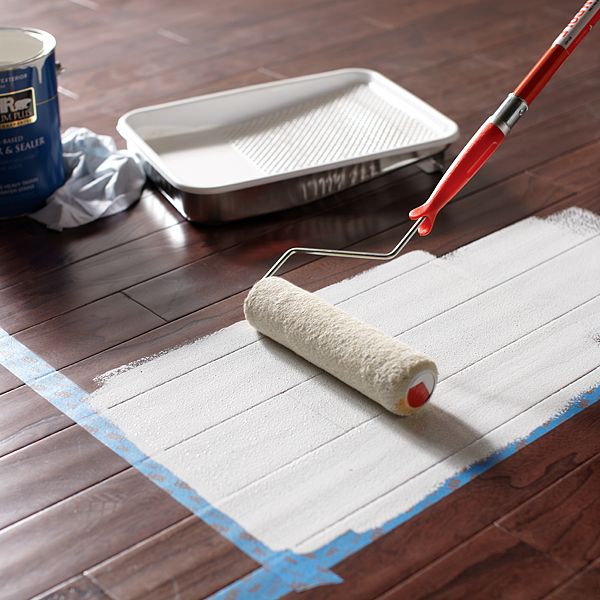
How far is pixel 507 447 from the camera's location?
1.28 m

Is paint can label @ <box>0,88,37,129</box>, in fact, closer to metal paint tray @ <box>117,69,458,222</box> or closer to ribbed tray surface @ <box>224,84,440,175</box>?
metal paint tray @ <box>117,69,458,222</box>

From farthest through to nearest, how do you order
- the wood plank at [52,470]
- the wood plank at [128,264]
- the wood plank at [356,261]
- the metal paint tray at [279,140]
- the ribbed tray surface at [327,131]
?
1. the ribbed tray surface at [327,131]
2. the metal paint tray at [279,140]
3. the wood plank at [128,264]
4. the wood plank at [356,261]
5. the wood plank at [52,470]

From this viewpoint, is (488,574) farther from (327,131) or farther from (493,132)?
(327,131)

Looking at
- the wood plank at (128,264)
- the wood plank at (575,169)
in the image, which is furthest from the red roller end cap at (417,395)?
the wood plank at (575,169)

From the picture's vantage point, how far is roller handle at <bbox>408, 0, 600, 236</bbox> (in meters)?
1.33

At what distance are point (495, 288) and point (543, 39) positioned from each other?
4.41 feet

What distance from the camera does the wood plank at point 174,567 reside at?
107 centimetres

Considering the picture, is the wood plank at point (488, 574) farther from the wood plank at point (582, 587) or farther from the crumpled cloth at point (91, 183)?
the crumpled cloth at point (91, 183)

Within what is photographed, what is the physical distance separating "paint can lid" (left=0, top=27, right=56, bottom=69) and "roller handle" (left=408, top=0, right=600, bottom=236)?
868mm

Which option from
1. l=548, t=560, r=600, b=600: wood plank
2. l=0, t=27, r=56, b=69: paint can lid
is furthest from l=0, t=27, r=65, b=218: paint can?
l=548, t=560, r=600, b=600: wood plank

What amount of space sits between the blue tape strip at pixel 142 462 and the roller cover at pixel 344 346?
0.87ft

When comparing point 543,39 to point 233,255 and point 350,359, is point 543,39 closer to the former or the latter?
point 233,255

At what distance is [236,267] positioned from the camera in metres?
1.70

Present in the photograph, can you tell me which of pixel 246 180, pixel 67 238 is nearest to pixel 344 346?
pixel 246 180
